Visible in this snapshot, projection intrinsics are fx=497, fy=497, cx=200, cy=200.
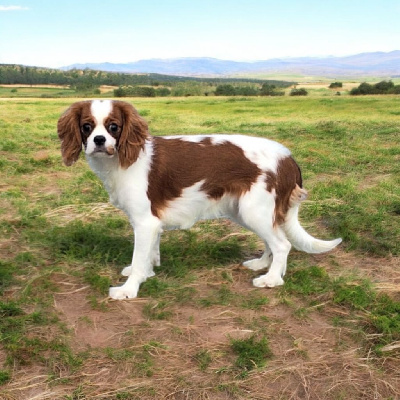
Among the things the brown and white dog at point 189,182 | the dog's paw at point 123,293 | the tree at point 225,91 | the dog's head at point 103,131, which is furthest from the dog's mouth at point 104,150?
the tree at point 225,91

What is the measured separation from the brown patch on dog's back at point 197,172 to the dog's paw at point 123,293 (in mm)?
683

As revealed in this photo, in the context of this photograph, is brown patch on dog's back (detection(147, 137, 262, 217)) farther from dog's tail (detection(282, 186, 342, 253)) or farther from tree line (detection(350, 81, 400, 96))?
tree line (detection(350, 81, 400, 96))

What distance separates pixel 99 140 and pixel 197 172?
940 mm

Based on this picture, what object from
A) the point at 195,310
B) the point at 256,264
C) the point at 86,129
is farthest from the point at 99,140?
the point at 256,264

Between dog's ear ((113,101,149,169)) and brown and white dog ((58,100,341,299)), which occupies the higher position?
dog's ear ((113,101,149,169))

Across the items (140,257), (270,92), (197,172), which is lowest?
(270,92)

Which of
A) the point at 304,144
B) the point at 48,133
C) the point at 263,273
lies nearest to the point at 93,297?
the point at 263,273

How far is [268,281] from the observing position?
446 cm

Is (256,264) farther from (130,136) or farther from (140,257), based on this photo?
(130,136)

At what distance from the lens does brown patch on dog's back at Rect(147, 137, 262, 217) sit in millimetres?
4309

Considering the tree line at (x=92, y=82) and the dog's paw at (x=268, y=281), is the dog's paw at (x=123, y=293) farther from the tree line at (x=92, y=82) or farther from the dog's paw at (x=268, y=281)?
the tree line at (x=92, y=82)

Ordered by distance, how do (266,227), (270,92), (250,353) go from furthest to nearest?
1. (270,92)
2. (266,227)
3. (250,353)

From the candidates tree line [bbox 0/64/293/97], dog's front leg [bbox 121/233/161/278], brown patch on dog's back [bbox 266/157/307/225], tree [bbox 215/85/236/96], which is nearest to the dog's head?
dog's front leg [bbox 121/233/161/278]

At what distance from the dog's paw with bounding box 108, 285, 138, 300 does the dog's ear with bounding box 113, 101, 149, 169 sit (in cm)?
106
